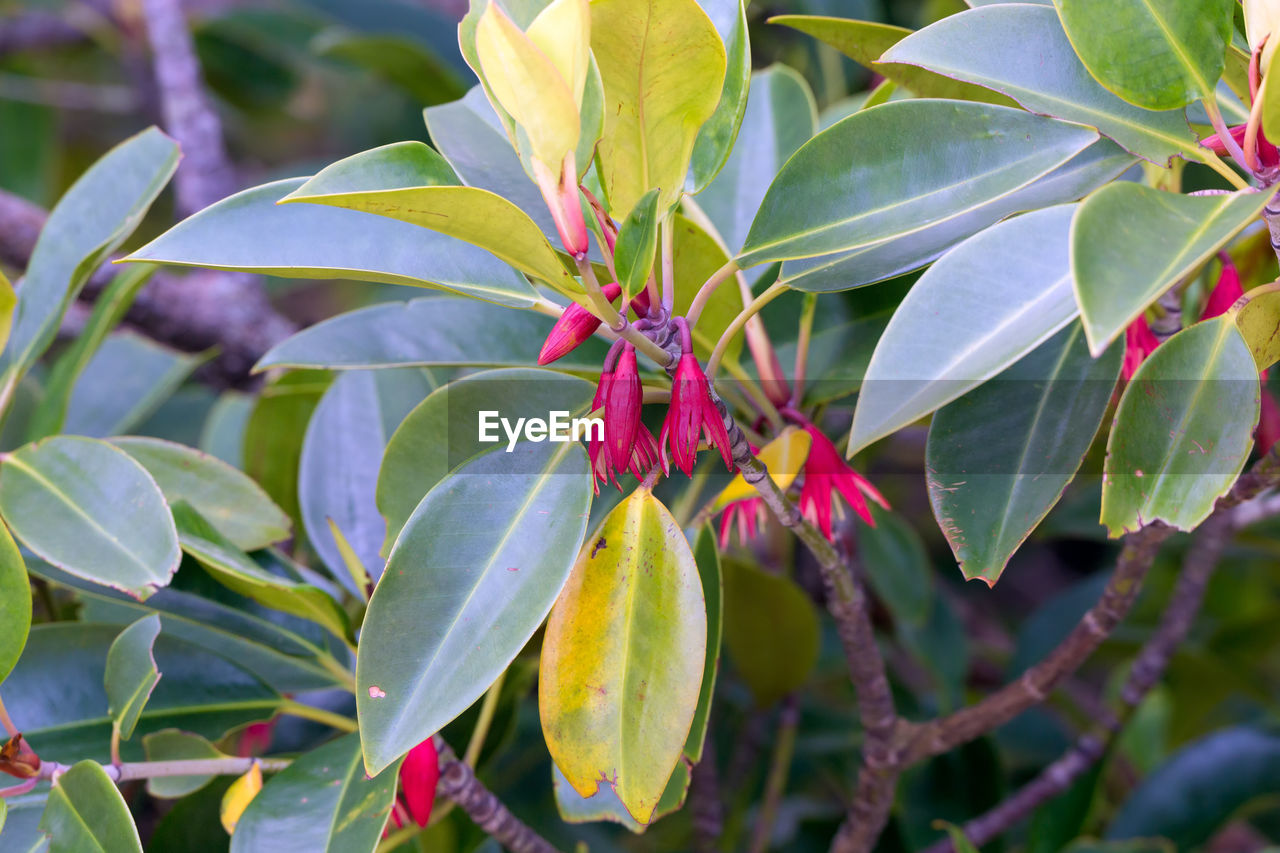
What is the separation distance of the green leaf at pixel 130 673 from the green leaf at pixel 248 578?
0.05 meters

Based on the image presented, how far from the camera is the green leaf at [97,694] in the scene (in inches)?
23.7

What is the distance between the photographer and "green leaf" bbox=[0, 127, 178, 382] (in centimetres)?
68

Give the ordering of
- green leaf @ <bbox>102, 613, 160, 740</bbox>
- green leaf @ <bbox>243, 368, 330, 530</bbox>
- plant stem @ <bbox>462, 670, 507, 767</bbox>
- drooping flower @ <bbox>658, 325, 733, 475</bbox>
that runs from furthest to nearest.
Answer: green leaf @ <bbox>243, 368, 330, 530</bbox> < plant stem @ <bbox>462, 670, 507, 767</bbox> < green leaf @ <bbox>102, 613, 160, 740</bbox> < drooping flower @ <bbox>658, 325, 733, 475</bbox>

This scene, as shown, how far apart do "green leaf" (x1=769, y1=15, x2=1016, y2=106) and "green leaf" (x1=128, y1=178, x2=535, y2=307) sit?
235 mm

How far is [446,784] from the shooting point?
61 cm

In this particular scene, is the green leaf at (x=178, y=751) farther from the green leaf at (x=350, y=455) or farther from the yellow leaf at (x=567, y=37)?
the yellow leaf at (x=567, y=37)

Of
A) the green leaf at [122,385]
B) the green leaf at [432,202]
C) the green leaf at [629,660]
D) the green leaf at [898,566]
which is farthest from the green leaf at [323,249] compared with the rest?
the green leaf at [898,566]

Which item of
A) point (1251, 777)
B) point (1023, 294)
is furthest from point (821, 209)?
point (1251, 777)

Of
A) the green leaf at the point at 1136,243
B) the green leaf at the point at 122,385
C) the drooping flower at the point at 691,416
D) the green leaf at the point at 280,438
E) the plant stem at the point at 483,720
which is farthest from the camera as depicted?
the green leaf at the point at 122,385

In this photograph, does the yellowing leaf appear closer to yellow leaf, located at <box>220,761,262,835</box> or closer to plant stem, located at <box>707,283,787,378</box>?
plant stem, located at <box>707,283,787,378</box>

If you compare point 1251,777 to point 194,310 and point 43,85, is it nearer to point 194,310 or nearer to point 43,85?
point 194,310

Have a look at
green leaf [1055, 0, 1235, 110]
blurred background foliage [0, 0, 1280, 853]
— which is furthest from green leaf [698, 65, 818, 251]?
green leaf [1055, 0, 1235, 110]

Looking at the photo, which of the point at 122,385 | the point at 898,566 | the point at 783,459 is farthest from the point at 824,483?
the point at 122,385

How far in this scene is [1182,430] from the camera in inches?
18.8
